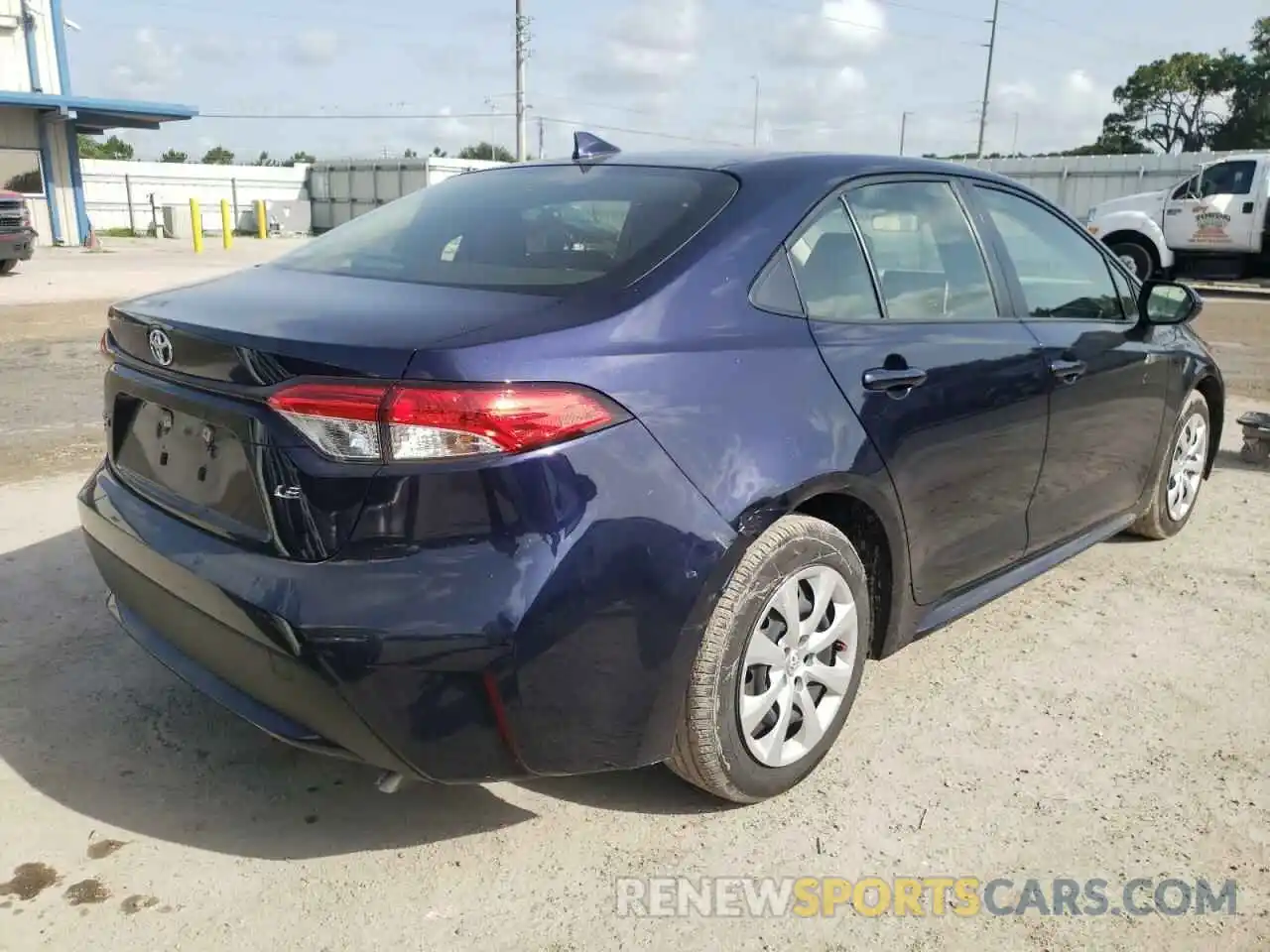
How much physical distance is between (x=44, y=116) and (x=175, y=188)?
17.2 m

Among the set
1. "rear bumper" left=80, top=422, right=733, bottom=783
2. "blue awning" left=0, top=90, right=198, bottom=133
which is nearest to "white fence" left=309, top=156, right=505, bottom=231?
"blue awning" left=0, top=90, right=198, bottom=133

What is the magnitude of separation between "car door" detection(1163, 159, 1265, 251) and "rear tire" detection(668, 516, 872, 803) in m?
17.6

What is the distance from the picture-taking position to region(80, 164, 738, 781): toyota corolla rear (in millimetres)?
2029

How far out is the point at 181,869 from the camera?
93.4 inches

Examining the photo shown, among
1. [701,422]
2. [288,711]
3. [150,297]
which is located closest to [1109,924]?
[701,422]

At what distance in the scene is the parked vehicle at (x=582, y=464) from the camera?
2041 mm

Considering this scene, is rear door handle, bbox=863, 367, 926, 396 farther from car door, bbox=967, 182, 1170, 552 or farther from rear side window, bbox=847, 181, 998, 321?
car door, bbox=967, 182, 1170, 552

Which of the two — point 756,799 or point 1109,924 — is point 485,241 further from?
point 1109,924

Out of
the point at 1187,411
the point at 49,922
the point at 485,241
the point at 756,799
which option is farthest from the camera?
the point at 1187,411

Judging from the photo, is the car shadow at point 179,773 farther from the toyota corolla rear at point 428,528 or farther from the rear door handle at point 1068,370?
the rear door handle at point 1068,370

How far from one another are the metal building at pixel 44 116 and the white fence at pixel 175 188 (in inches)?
415

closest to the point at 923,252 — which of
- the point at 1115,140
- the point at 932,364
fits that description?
the point at 932,364

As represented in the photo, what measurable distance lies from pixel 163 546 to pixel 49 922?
0.83 metres

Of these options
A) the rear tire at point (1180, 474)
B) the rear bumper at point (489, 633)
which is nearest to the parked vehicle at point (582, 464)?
the rear bumper at point (489, 633)
